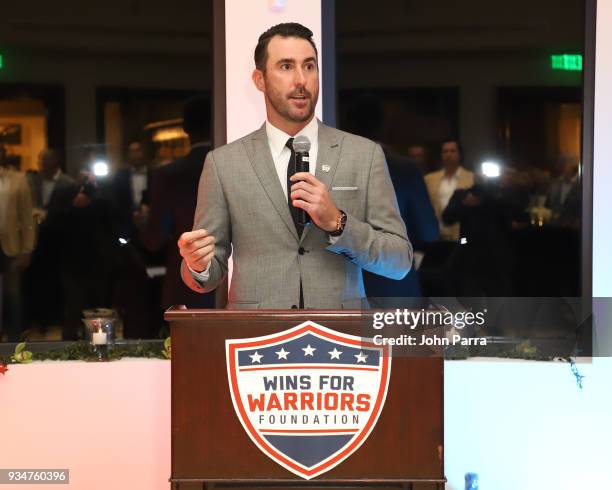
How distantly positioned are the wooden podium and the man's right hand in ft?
0.73

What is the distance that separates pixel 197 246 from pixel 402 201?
5.86ft

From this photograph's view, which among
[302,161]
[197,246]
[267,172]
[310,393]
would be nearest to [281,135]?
[267,172]

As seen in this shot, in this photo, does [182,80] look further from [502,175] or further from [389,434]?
[389,434]

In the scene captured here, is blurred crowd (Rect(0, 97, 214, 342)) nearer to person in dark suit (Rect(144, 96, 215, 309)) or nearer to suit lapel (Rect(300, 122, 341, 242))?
person in dark suit (Rect(144, 96, 215, 309))

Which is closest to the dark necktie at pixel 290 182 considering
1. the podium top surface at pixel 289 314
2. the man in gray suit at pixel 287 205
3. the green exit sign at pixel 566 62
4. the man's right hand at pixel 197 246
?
the man in gray suit at pixel 287 205

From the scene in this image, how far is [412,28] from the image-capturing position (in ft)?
13.3

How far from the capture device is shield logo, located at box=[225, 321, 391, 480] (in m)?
2.34

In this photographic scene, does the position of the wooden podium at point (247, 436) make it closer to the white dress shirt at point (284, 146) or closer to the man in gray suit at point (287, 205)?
the man in gray suit at point (287, 205)

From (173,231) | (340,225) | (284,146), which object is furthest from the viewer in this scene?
(173,231)

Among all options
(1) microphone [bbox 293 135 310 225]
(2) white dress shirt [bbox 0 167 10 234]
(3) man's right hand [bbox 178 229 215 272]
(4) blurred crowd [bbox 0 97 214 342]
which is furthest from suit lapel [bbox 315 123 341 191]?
(2) white dress shirt [bbox 0 167 10 234]

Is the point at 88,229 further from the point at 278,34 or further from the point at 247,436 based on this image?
the point at 247,436

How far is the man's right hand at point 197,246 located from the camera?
2521 mm

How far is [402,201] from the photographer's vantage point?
413 cm

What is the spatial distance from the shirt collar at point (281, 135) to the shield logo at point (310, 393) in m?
0.87
